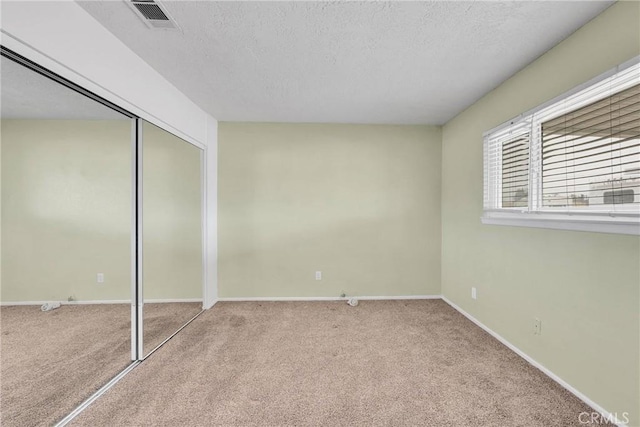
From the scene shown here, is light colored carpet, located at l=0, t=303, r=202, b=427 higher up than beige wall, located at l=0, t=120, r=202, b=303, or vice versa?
beige wall, located at l=0, t=120, r=202, b=303

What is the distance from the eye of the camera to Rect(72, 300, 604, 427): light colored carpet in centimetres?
153

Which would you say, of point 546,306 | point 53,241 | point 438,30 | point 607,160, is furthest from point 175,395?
point 607,160

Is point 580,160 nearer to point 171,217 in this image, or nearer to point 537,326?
point 537,326

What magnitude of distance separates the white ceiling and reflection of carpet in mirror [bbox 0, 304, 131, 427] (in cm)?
195

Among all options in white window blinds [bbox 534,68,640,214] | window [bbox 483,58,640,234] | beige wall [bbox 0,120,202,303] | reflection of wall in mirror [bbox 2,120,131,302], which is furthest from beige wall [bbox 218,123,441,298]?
white window blinds [bbox 534,68,640,214]

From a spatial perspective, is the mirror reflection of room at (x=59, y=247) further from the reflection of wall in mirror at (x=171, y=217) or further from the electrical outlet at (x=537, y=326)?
the electrical outlet at (x=537, y=326)

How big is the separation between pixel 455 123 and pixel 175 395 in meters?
3.90

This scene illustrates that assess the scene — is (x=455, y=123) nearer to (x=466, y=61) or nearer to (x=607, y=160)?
(x=466, y=61)

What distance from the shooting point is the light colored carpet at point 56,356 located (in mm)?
1438

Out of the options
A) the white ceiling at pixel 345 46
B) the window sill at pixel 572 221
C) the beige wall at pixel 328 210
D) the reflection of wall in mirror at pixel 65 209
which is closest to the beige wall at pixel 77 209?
the reflection of wall in mirror at pixel 65 209

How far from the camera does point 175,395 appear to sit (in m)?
1.70

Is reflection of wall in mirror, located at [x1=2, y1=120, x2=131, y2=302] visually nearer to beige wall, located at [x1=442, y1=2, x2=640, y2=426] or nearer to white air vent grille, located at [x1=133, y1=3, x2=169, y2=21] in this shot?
white air vent grille, located at [x1=133, y1=3, x2=169, y2=21]

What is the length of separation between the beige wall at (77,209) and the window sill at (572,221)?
Result: 3.19m

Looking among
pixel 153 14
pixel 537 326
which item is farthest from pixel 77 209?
pixel 537 326
